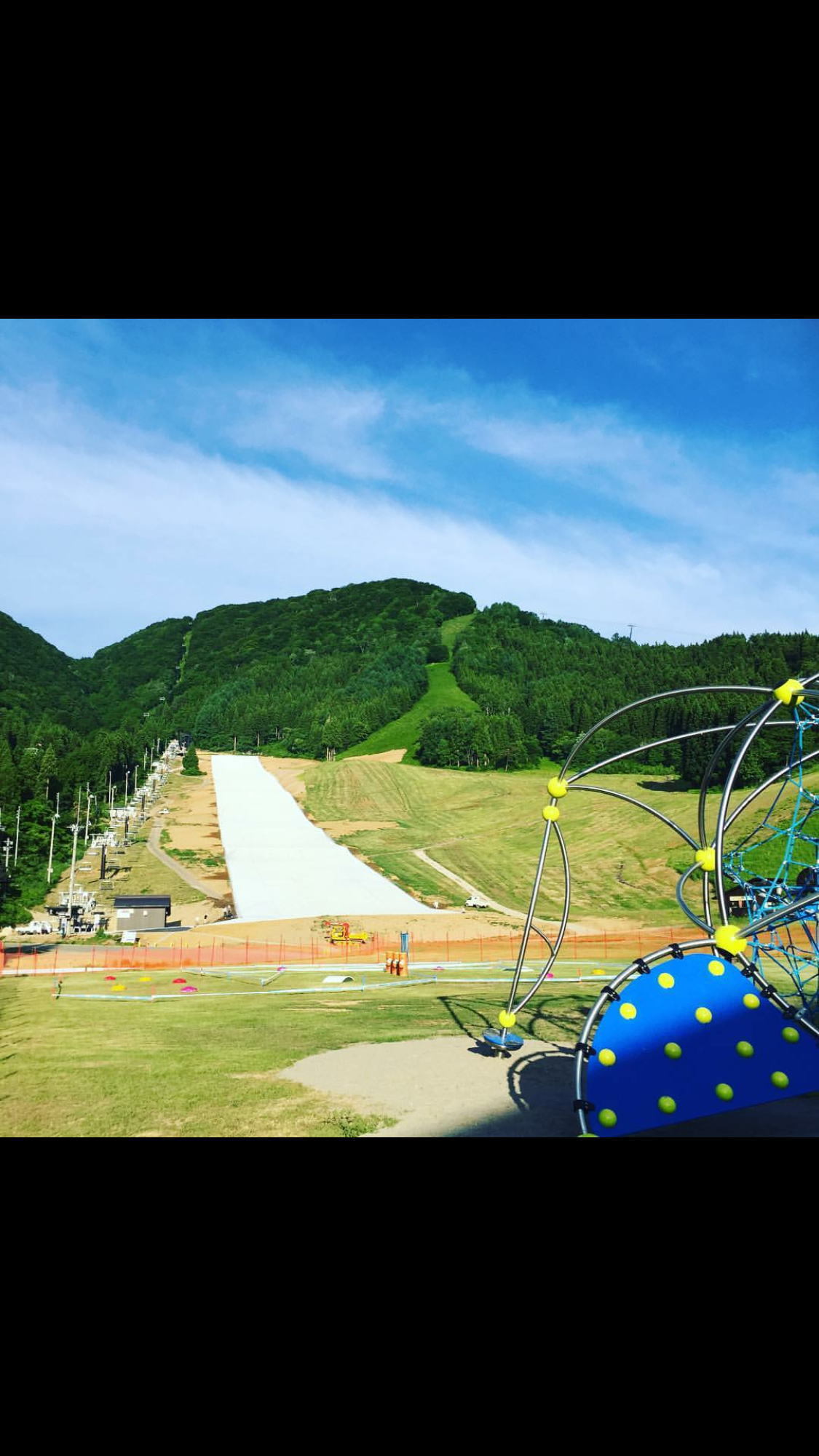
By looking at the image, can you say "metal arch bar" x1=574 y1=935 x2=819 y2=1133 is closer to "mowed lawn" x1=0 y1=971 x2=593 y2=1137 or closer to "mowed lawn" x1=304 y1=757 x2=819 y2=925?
"mowed lawn" x1=0 y1=971 x2=593 y2=1137

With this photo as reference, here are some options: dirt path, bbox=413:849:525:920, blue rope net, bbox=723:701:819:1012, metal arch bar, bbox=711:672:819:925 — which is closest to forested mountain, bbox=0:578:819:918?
blue rope net, bbox=723:701:819:1012

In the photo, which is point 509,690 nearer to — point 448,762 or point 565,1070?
point 448,762

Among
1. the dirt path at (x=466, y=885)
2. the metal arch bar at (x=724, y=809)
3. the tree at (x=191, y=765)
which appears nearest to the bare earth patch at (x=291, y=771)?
the tree at (x=191, y=765)

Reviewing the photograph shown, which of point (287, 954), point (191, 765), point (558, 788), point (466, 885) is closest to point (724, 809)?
point (558, 788)

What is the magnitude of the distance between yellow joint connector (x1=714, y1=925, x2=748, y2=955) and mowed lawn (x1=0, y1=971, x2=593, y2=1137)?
419cm

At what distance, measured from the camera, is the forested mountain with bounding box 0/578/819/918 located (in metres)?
46.1

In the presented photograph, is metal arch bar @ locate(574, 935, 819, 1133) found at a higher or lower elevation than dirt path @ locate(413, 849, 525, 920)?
higher

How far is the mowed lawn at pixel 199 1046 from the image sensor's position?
30.7 ft

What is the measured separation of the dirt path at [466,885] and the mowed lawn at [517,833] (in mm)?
356

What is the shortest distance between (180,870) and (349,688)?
53185 mm

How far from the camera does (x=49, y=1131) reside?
30.2 ft
